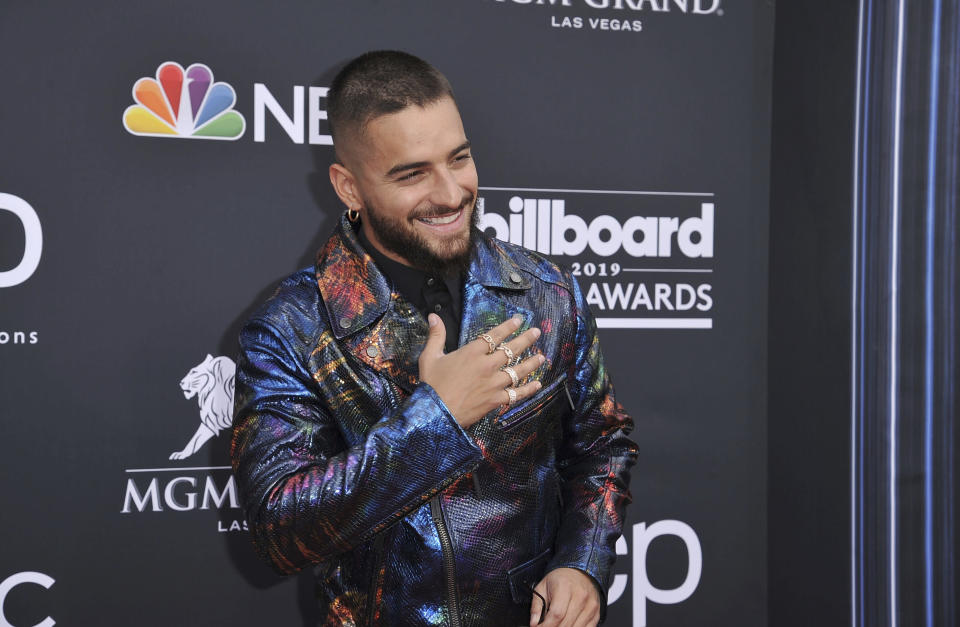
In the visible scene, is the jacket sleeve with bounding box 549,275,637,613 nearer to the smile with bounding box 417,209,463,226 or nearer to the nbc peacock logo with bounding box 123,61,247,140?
the smile with bounding box 417,209,463,226

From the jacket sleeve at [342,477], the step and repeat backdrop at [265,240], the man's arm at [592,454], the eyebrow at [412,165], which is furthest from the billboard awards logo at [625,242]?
the jacket sleeve at [342,477]

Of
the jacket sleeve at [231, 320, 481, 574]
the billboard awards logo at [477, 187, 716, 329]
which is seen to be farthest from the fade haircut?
the billboard awards logo at [477, 187, 716, 329]

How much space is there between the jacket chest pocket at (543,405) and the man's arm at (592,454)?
5 cm

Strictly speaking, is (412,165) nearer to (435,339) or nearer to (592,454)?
(435,339)

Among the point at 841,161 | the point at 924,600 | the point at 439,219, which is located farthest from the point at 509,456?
the point at 841,161

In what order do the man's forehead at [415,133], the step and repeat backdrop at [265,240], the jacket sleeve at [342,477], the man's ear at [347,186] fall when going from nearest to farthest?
the jacket sleeve at [342,477] → the man's forehead at [415,133] → the man's ear at [347,186] → the step and repeat backdrop at [265,240]

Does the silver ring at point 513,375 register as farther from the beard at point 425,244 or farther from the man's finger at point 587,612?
the man's finger at point 587,612

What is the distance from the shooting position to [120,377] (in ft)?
A: 6.54

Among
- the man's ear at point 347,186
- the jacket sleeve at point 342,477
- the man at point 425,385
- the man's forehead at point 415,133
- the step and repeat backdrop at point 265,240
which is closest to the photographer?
the jacket sleeve at point 342,477

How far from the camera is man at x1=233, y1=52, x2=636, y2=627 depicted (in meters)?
1.28

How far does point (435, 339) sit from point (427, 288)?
231mm

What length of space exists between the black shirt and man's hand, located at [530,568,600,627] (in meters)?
0.46

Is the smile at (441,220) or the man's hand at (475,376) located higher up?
the smile at (441,220)

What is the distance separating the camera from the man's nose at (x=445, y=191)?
4.55 feet
